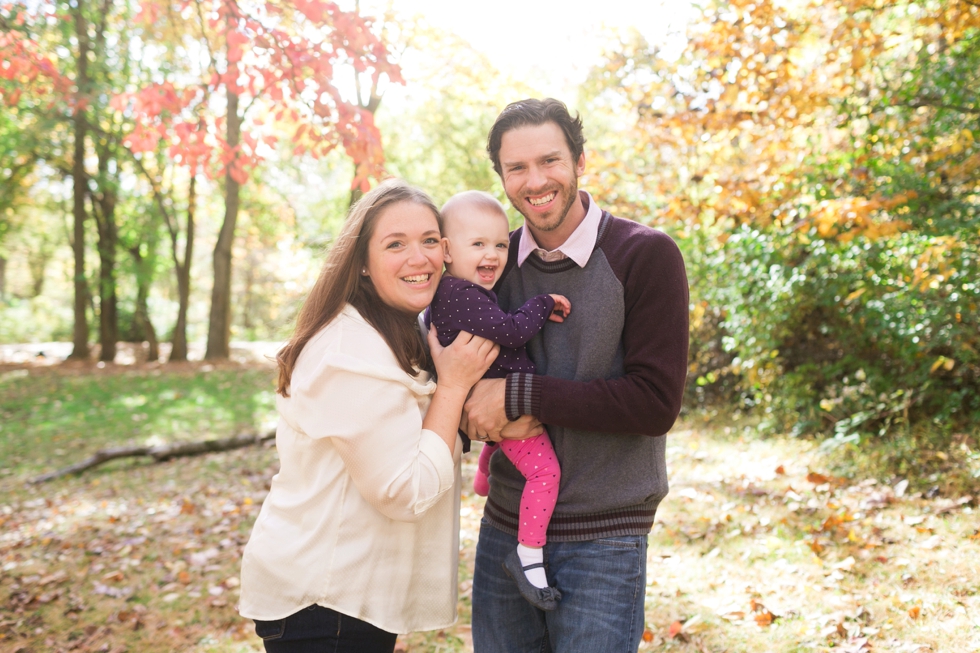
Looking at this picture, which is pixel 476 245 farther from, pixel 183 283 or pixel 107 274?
pixel 107 274

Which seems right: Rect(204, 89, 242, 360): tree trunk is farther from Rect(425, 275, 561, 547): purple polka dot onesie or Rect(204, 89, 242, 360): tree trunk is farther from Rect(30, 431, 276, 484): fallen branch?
Rect(425, 275, 561, 547): purple polka dot onesie

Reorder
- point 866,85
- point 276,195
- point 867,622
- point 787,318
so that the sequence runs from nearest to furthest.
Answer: point 867,622, point 866,85, point 787,318, point 276,195

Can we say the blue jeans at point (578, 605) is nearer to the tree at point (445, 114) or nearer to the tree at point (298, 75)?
the tree at point (298, 75)

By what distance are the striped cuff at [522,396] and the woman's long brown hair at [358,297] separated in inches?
12.2

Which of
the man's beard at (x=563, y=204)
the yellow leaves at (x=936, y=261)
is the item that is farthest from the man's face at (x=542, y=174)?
the yellow leaves at (x=936, y=261)

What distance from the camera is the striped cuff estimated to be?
2.26 meters

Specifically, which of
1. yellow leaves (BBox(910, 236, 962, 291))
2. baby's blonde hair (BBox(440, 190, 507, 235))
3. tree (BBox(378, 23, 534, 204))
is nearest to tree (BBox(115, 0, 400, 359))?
baby's blonde hair (BBox(440, 190, 507, 235))

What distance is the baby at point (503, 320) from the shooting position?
2.33m

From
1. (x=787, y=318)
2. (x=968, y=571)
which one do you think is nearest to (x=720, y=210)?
(x=787, y=318)

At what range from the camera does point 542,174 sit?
7.98ft

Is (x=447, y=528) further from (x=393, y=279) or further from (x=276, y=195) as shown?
(x=276, y=195)

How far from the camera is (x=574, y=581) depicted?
89.4 inches

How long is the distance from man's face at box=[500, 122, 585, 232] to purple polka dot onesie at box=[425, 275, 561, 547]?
30 centimetres

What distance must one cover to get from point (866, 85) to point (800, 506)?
3920mm
